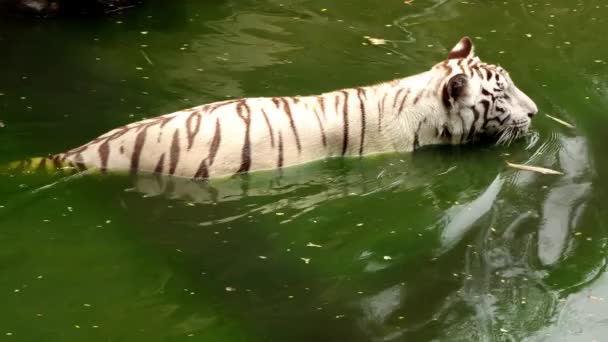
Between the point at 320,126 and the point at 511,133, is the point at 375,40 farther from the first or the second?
the point at 320,126

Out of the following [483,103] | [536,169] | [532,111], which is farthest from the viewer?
[532,111]

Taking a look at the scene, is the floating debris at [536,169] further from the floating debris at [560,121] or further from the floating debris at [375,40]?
the floating debris at [375,40]

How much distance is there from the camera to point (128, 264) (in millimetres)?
3787

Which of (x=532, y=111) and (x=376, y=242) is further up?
(x=532, y=111)

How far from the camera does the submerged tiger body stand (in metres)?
4.48

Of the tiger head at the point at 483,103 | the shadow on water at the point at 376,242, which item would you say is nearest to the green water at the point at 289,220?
the shadow on water at the point at 376,242

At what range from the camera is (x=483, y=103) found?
5.03 metres

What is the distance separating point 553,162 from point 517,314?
1.53 metres

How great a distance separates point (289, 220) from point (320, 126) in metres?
0.70

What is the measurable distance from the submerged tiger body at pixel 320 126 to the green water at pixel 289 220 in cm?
10

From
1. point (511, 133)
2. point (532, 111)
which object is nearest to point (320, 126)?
point (511, 133)

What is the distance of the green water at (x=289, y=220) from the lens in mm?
3506

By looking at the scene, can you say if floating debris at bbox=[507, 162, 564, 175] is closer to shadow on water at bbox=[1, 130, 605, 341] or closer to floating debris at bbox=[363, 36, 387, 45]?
shadow on water at bbox=[1, 130, 605, 341]

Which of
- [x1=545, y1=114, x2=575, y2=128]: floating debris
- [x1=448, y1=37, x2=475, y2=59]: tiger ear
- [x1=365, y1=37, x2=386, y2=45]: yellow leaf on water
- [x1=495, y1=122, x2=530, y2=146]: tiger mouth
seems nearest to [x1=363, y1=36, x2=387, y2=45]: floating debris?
[x1=365, y1=37, x2=386, y2=45]: yellow leaf on water
